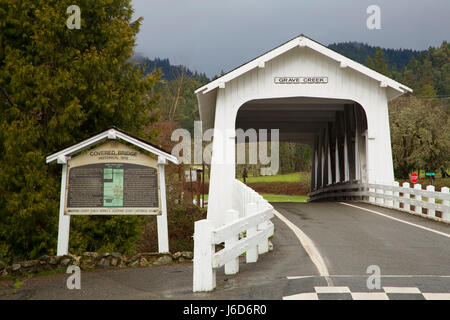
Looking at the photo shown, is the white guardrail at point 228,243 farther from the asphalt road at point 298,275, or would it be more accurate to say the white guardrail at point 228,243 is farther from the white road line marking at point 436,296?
the white road line marking at point 436,296

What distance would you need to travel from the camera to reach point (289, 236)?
34.6 ft

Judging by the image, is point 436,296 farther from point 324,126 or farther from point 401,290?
point 324,126

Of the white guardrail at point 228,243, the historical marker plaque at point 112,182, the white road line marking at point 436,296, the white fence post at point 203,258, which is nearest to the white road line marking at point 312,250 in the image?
the white guardrail at point 228,243

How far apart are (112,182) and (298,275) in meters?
3.97

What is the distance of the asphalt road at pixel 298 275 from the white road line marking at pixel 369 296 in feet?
0.30

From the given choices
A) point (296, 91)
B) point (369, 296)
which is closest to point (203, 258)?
point (369, 296)

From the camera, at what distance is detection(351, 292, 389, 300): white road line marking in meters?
5.45

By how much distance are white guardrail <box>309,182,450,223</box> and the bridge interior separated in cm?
73

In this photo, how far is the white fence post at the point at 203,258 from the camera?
617 cm

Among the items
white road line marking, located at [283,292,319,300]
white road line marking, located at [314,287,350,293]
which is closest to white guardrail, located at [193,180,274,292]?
white road line marking, located at [283,292,319,300]

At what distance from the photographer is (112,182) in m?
8.95

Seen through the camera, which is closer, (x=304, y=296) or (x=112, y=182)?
(x=304, y=296)

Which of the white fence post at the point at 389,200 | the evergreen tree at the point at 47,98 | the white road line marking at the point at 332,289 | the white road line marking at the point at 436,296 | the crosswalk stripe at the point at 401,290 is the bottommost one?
the white road line marking at the point at 436,296

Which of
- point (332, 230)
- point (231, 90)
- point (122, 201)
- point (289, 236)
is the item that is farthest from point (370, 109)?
point (122, 201)
